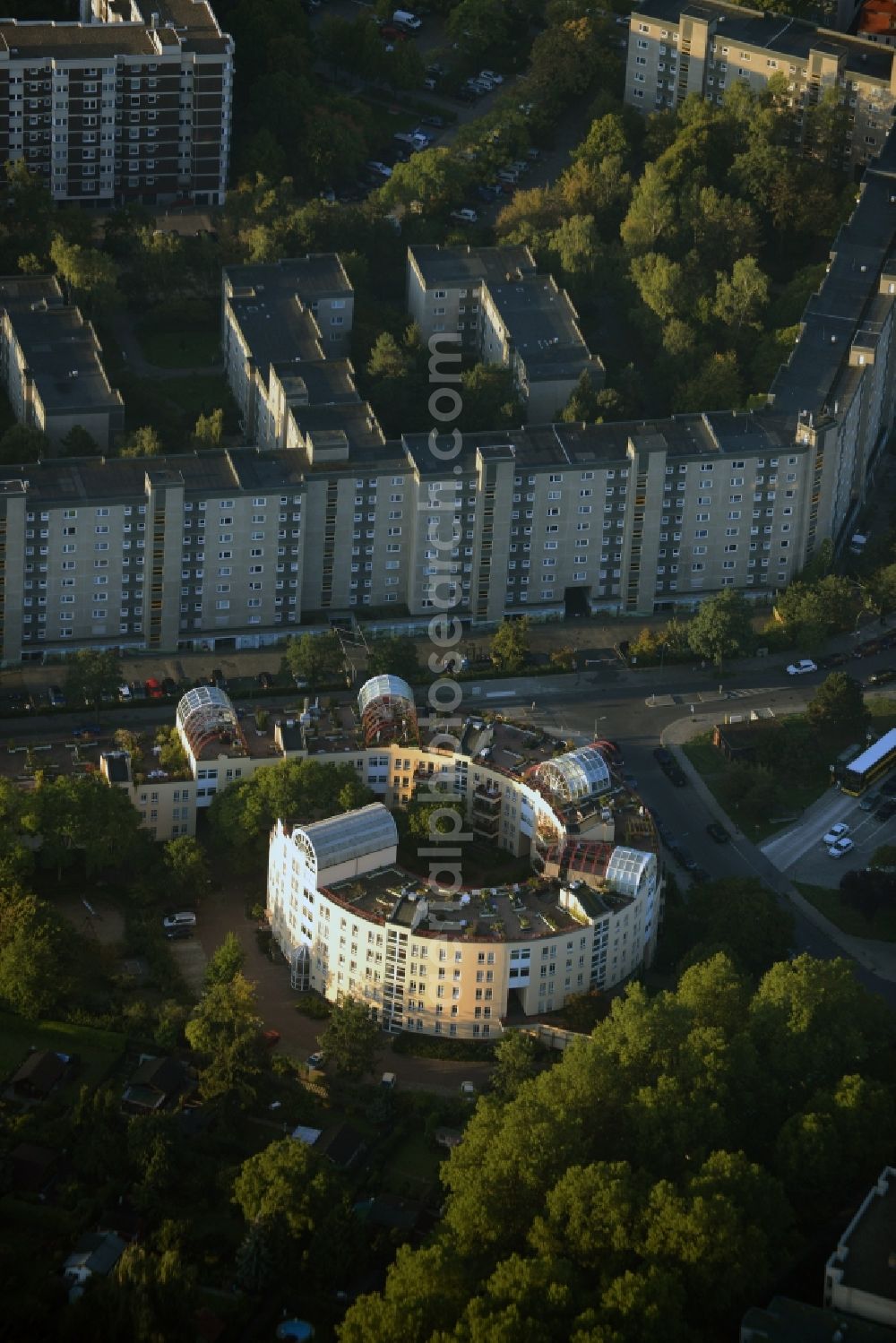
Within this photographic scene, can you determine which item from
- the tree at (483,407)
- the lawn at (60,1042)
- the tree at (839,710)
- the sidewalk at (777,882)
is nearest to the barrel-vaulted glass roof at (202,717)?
the lawn at (60,1042)

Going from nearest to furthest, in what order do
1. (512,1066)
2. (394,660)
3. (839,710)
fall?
(512,1066) → (394,660) → (839,710)

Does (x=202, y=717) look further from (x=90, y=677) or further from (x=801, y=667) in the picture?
(x=801, y=667)

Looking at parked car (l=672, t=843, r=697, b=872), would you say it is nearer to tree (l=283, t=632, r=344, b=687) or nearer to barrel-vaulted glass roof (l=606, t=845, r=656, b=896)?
barrel-vaulted glass roof (l=606, t=845, r=656, b=896)

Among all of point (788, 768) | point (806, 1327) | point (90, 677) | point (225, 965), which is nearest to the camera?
point (806, 1327)

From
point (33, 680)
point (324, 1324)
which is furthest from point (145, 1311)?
point (33, 680)

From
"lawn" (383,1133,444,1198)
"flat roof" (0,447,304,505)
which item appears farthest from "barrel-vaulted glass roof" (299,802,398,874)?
"flat roof" (0,447,304,505)

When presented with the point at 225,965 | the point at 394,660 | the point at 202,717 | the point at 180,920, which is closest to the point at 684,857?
the point at 394,660

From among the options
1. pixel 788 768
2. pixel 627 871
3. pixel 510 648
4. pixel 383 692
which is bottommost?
pixel 788 768
